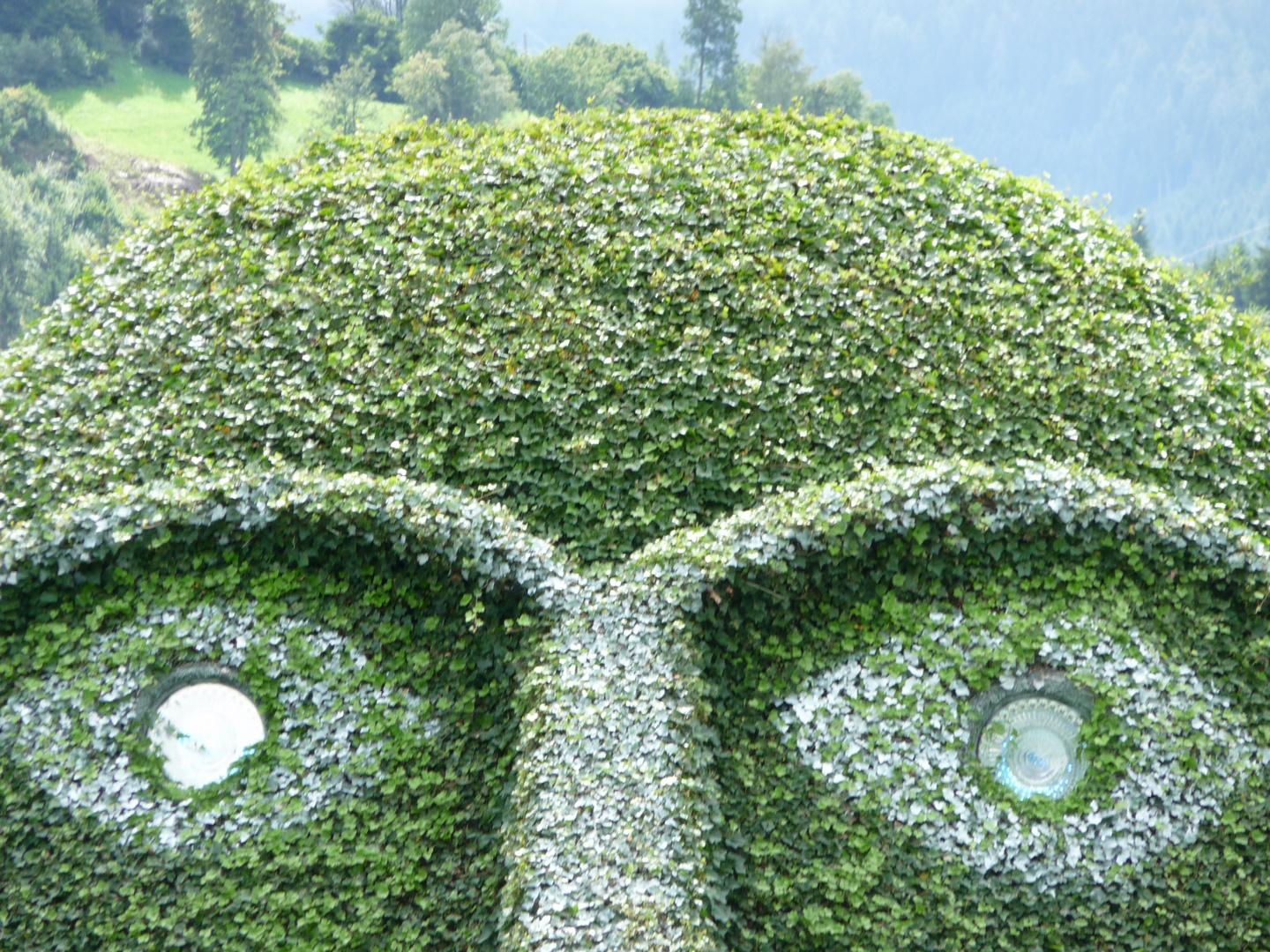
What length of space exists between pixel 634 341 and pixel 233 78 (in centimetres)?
4890

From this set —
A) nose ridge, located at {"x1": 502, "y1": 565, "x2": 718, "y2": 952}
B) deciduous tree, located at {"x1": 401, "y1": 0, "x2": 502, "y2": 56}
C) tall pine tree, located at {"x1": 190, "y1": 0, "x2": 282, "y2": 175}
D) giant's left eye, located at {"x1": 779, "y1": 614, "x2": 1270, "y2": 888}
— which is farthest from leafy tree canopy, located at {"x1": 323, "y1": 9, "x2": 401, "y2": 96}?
giant's left eye, located at {"x1": 779, "y1": 614, "x2": 1270, "y2": 888}

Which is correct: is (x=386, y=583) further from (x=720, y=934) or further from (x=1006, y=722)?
(x=1006, y=722)

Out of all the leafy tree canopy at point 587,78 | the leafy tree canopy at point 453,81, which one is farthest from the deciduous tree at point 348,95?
the leafy tree canopy at point 587,78

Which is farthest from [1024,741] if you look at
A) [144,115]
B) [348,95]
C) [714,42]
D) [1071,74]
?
[1071,74]

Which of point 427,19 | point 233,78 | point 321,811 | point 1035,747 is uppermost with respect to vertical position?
point 427,19

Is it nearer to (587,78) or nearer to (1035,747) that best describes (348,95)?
(587,78)

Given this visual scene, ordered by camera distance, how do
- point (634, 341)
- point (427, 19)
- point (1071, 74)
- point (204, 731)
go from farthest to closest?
point (1071, 74) → point (427, 19) → point (634, 341) → point (204, 731)

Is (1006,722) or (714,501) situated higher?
(714,501)

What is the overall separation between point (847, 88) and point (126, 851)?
6129cm

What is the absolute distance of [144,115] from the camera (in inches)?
1901

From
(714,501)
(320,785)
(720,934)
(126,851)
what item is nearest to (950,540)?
(714,501)

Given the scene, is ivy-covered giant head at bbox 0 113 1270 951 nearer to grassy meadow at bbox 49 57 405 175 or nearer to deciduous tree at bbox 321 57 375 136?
grassy meadow at bbox 49 57 405 175

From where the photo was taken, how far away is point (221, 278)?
236 inches

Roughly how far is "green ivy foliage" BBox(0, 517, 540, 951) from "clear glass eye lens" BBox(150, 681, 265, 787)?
0.09 metres
